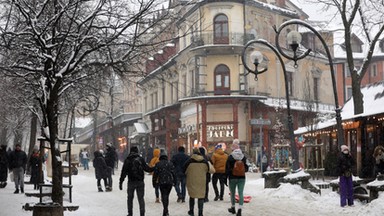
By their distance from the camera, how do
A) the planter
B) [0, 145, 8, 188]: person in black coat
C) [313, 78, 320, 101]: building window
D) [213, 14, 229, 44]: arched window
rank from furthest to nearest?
[313, 78, 320, 101]: building window
[213, 14, 229, 44]: arched window
[0, 145, 8, 188]: person in black coat
the planter

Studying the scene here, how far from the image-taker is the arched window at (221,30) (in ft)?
154

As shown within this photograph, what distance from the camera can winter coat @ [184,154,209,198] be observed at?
1423cm

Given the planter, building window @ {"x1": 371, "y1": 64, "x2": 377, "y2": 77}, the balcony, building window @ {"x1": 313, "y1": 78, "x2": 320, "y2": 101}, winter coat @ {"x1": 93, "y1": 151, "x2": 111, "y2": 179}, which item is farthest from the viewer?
building window @ {"x1": 371, "y1": 64, "x2": 377, "y2": 77}

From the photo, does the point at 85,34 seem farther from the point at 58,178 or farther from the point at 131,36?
the point at 58,178

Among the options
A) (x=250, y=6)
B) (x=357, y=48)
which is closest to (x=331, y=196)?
(x=250, y=6)

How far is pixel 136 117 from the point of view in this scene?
2795 inches

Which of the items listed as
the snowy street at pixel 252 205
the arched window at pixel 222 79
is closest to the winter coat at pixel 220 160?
the snowy street at pixel 252 205

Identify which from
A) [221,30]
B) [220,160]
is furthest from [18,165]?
[221,30]

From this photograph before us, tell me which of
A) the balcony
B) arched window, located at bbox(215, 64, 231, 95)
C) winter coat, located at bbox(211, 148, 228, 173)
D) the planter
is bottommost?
the planter

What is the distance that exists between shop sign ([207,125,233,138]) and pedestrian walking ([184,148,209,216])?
32.0m

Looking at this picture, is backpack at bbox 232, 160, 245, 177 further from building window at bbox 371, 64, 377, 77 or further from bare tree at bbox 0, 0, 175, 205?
building window at bbox 371, 64, 377, 77

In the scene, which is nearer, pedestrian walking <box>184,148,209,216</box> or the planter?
the planter

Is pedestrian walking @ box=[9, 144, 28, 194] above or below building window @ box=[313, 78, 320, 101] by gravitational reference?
below

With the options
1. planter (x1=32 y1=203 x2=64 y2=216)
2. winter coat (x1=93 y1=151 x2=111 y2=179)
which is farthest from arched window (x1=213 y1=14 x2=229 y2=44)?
planter (x1=32 y1=203 x2=64 y2=216)
